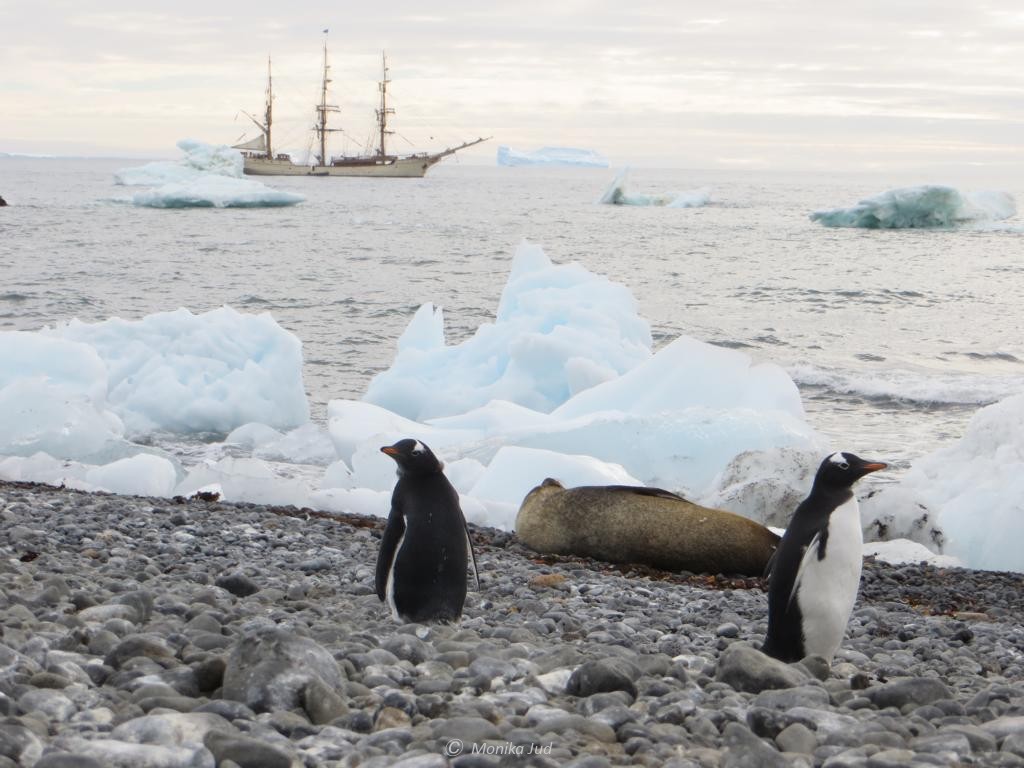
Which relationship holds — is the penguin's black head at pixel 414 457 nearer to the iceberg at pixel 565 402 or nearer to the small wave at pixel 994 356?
the iceberg at pixel 565 402

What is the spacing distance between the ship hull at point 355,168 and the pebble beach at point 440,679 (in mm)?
92102

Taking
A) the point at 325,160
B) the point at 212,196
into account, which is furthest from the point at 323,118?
the point at 212,196

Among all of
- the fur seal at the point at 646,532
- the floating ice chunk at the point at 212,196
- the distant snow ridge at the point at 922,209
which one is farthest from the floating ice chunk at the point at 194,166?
the fur seal at the point at 646,532

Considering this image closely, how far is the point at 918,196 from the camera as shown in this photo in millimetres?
44094

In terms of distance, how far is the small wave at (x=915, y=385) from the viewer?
14.2 meters

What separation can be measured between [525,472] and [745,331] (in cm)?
1304

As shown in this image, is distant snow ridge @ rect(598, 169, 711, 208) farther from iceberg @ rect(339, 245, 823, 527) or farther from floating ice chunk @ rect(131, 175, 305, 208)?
iceberg @ rect(339, 245, 823, 527)

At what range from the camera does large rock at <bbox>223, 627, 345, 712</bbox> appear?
8.20ft

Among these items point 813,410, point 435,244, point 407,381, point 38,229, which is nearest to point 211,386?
point 407,381

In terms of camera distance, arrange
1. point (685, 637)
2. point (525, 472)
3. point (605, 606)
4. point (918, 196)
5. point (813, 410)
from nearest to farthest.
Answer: point (685, 637), point (605, 606), point (525, 472), point (813, 410), point (918, 196)

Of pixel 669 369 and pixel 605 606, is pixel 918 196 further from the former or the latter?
pixel 605 606

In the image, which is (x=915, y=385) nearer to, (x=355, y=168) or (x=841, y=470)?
(x=841, y=470)

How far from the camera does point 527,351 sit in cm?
1234

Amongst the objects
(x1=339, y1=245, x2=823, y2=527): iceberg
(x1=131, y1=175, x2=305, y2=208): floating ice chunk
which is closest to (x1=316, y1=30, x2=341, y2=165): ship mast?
(x1=131, y1=175, x2=305, y2=208): floating ice chunk
